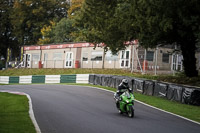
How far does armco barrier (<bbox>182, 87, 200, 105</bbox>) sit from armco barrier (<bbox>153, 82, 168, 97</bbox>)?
2039 millimetres

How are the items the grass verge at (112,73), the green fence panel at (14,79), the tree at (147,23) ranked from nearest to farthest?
the tree at (147,23) → the grass verge at (112,73) → the green fence panel at (14,79)

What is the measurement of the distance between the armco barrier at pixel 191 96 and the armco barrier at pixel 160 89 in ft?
6.69

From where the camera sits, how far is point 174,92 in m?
21.3

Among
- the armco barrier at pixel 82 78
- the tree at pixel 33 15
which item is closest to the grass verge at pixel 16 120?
the armco barrier at pixel 82 78

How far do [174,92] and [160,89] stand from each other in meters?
1.65

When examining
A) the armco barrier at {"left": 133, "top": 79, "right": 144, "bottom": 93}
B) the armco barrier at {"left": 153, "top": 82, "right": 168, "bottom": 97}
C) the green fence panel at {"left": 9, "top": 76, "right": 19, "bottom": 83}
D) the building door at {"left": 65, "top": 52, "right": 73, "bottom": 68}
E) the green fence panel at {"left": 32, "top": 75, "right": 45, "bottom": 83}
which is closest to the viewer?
the armco barrier at {"left": 153, "top": 82, "right": 168, "bottom": 97}

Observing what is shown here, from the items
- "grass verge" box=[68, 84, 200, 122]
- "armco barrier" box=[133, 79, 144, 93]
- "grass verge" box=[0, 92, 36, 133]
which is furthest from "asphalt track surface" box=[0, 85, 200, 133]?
"armco barrier" box=[133, 79, 144, 93]

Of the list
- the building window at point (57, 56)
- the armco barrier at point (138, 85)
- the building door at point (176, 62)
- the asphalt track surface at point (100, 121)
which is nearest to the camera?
the asphalt track surface at point (100, 121)

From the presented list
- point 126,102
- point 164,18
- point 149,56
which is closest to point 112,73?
point 149,56

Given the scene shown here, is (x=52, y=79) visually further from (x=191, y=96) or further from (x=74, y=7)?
(x=74, y=7)

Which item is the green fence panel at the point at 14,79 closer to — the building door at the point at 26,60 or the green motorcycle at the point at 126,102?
the building door at the point at 26,60

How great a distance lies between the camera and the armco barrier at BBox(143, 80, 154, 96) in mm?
23719

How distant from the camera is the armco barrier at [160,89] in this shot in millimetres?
22194

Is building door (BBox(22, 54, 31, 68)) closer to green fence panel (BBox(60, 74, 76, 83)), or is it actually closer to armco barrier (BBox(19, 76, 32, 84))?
armco barrier (BBox(19, 76, 32, 84))
